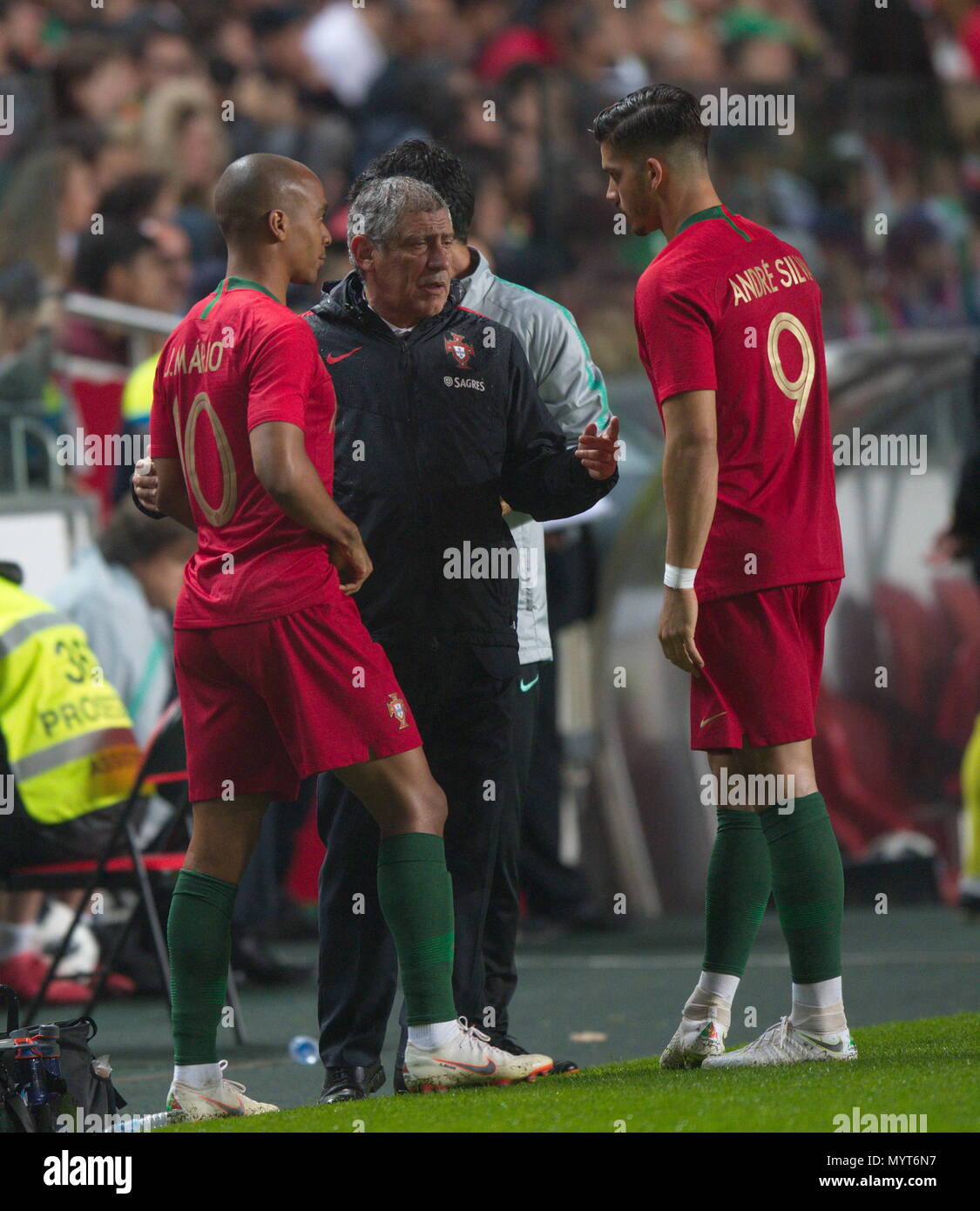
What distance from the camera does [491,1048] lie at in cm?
399

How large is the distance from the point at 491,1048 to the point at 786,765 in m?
0.79

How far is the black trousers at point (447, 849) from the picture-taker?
416cm

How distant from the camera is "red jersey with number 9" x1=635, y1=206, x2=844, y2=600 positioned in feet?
→ 13.1

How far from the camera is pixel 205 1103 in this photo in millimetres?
3816

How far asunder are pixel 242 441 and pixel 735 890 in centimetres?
137

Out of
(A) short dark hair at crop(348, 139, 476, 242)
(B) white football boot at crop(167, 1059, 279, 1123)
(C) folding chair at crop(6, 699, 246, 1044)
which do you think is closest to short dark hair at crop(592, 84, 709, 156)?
(A) short dark hair at crop(348, 139, 476, 242)

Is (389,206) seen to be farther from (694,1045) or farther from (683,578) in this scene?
(694,1045)

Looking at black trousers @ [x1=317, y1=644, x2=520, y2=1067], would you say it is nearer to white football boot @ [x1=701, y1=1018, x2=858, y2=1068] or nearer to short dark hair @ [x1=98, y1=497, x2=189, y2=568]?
white football boot @ [x1=701, y1=1018, x2=858, y2=1068]

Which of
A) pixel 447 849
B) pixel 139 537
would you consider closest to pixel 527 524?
pixel 447 849

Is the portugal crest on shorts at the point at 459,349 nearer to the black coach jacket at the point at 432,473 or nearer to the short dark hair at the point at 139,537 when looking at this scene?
the black coach jacket at the point at 432,473

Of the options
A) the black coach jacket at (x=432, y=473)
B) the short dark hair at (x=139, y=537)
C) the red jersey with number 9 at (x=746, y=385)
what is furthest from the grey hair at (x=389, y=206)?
the short dark hair at (x=139, y=537)

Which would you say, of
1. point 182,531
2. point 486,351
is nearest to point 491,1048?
point 486,351
